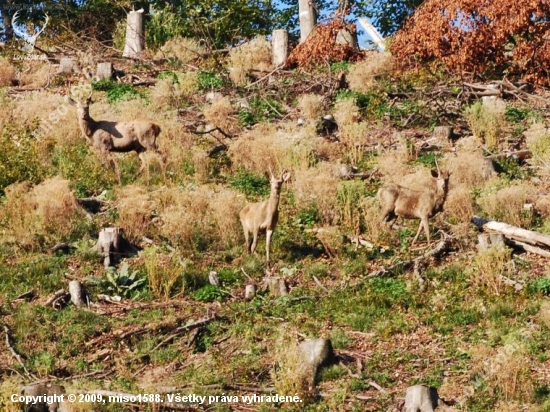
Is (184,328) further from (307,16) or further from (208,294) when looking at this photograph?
(307,16)

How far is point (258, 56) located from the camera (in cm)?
2828

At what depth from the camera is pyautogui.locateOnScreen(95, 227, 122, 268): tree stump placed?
52.0 ft

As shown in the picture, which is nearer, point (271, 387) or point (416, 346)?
point (271, 387)

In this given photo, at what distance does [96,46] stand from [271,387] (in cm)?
1932

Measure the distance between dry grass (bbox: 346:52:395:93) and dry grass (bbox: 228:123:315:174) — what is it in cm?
402

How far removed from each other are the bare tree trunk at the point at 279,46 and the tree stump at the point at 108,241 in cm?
1313

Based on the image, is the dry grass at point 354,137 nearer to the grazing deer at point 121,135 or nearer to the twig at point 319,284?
the grazing deer at point 121,135

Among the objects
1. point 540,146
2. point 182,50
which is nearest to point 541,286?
point 540,146

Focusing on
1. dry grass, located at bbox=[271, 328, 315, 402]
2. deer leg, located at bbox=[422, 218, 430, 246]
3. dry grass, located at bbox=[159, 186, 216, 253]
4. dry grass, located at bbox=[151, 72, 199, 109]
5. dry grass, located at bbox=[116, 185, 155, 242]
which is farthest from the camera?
dry grass, located at bbox=[151, 72, 199, 109]

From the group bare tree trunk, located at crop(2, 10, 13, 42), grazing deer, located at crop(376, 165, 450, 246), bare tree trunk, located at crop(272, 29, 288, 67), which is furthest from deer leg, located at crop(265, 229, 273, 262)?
Answer: bare tree trunk, located at crop(2, 10, 13, 42)

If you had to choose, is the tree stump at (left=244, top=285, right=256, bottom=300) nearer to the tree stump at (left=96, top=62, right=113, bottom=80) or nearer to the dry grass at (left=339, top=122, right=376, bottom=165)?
the dry grass at (left=339, top=122, right=376, bottom=165)

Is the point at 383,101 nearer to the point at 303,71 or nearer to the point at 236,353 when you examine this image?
the point at 303,71

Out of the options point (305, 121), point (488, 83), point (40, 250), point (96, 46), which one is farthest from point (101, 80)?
point (40, 250)

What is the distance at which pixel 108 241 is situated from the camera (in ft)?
52.1
